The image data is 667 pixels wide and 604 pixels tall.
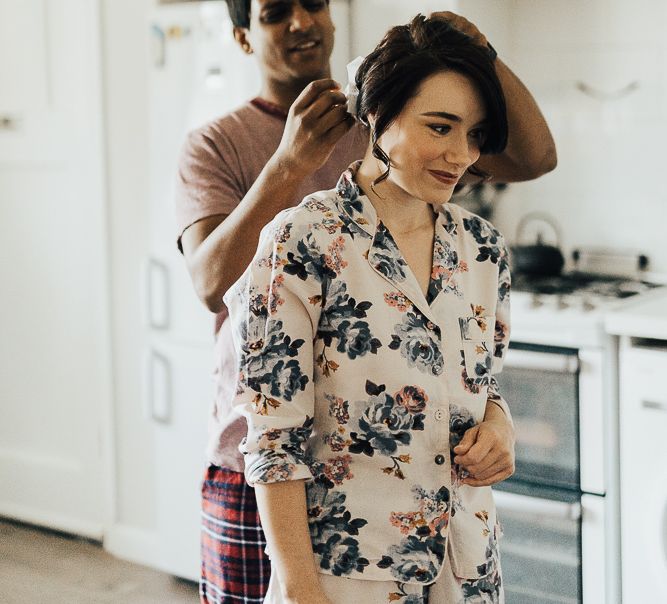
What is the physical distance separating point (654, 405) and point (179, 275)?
1402 mm

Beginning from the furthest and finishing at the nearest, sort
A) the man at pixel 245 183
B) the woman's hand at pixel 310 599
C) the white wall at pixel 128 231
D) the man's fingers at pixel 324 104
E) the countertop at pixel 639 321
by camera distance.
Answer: the white wall at pixel 128 231 → the countertop at pixel 639 321 → the man at pixel 245 183 → the man's fingers at pixel 324 104 → the woman's hand at pixel 310 599

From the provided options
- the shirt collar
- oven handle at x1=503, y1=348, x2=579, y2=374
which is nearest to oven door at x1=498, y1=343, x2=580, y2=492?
oven handle at x1=503, y1=348, x2=579, y2=374

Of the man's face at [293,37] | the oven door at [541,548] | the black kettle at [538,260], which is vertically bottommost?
the oven door at [541,548]

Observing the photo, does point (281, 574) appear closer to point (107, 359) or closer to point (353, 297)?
point (353, 297)

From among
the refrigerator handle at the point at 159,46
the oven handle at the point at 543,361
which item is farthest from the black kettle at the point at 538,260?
the refrigerator handle at the point at 159,46

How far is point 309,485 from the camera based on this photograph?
1097 millimetres

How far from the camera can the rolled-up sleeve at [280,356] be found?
1064mm

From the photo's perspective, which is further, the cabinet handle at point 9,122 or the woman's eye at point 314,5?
the cabinet handle at point 9,122

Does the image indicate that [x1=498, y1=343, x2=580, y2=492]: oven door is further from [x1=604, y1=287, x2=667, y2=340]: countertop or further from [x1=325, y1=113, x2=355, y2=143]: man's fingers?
[x1=325, y1=113, x2=355, y2=143]: man's fingers

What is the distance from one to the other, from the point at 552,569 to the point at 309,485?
1.45 m

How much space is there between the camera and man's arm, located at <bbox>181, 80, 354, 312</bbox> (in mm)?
1263

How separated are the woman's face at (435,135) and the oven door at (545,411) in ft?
4.10

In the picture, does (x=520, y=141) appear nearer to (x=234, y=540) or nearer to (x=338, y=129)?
(x=338, y=129)

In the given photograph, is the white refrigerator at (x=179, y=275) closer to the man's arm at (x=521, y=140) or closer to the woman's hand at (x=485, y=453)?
the man's arm at (x=521, y=140)
